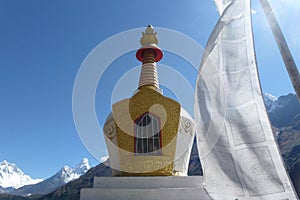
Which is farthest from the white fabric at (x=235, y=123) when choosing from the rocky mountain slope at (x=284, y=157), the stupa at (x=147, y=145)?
the rocky mountain slope at (x=284, y=157)

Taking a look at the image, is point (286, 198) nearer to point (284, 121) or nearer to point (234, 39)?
point (234, 39)

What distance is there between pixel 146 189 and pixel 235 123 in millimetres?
5319

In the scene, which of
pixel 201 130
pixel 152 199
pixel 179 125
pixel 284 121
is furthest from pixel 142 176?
pixel 284 121

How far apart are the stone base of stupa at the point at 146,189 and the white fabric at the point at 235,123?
5.02 metres

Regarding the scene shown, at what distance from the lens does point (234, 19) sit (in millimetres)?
3453

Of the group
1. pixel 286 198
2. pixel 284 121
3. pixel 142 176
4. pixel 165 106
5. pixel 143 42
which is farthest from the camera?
pixel 284 121

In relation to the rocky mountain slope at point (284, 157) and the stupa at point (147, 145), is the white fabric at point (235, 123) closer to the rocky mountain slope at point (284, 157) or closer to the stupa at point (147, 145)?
the stupa at point (147, 145)

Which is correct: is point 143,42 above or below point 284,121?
below

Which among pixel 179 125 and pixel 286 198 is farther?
pixel 179 125

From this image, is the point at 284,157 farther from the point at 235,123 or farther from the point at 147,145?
the point at 235,123

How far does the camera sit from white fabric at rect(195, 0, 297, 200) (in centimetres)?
282

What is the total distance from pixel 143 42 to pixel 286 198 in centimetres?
1019

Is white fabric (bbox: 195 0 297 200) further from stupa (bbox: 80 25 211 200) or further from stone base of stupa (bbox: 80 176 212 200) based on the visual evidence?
stupa (bbox: 80 25 211 200)

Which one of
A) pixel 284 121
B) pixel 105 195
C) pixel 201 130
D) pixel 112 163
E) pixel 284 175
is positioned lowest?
pixel 284 175
